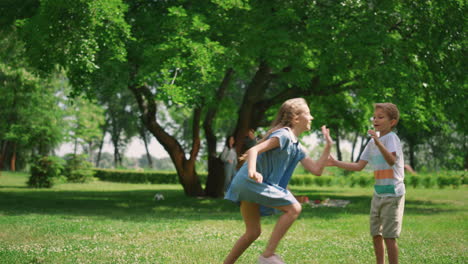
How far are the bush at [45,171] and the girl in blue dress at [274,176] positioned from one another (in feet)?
70.8

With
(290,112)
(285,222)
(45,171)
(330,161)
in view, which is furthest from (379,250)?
(45,171)

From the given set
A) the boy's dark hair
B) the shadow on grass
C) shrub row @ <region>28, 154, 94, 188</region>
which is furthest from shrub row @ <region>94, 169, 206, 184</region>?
the boy's dark hair

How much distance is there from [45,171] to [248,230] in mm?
22570

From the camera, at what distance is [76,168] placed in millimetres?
33469

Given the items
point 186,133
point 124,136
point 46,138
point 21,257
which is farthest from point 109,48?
point 124,136

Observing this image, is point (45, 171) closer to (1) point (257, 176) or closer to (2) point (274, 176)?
(2) point (274, 176)

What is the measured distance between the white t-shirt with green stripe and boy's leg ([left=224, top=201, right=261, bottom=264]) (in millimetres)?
1562

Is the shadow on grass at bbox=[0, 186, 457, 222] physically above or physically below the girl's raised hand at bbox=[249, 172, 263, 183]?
below

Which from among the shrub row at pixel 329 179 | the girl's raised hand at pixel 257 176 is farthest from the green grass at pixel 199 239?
the shrub row at pixel 329 179

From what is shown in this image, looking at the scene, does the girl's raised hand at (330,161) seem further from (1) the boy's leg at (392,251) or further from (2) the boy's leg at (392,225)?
(1) the boy's leg at (392,251)

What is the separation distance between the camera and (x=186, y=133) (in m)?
67.9

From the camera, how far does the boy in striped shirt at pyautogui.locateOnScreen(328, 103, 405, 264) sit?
5.31 metres

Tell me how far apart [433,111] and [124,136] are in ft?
200

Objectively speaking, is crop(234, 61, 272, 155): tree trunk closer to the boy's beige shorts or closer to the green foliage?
the green foliage
